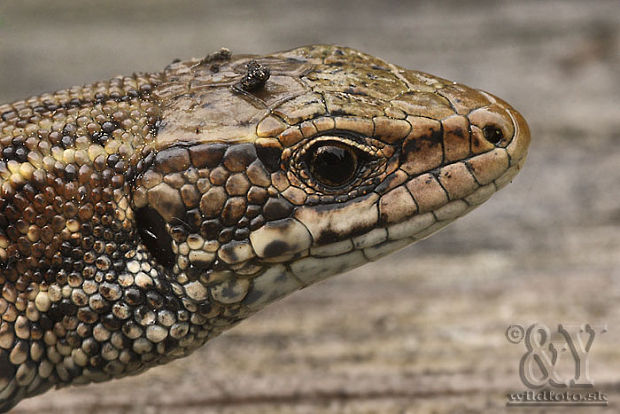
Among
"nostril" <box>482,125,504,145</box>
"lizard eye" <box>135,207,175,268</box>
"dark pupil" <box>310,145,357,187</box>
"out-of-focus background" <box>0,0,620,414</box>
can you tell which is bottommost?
"out-of-focus background" <box>0,0,620,414</box>

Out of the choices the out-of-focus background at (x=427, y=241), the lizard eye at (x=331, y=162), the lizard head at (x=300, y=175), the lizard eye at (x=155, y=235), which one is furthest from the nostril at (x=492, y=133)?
the out-of-focus background at (x=427, y=241)

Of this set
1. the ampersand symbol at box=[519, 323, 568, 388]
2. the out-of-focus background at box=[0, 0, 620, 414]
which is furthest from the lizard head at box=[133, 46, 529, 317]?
the ampersand symbol at box=[519, 323, 568, 388]

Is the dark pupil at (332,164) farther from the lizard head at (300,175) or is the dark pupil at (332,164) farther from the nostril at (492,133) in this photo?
the nostril at (492,133)

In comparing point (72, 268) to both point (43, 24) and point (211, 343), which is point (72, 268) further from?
point (43, 24)

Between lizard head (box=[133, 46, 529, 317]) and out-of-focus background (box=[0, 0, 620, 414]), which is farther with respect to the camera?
out-of-focus background (box=[0, 0, 620, 414])

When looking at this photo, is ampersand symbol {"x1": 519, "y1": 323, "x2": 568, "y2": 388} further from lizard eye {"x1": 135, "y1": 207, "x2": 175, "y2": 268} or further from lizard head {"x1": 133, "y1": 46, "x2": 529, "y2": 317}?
lizard eye {"x1": 135, "y1": 207, "x2": 175, "y2": 268}

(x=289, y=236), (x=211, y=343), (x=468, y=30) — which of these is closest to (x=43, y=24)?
(x=468, y=30)
